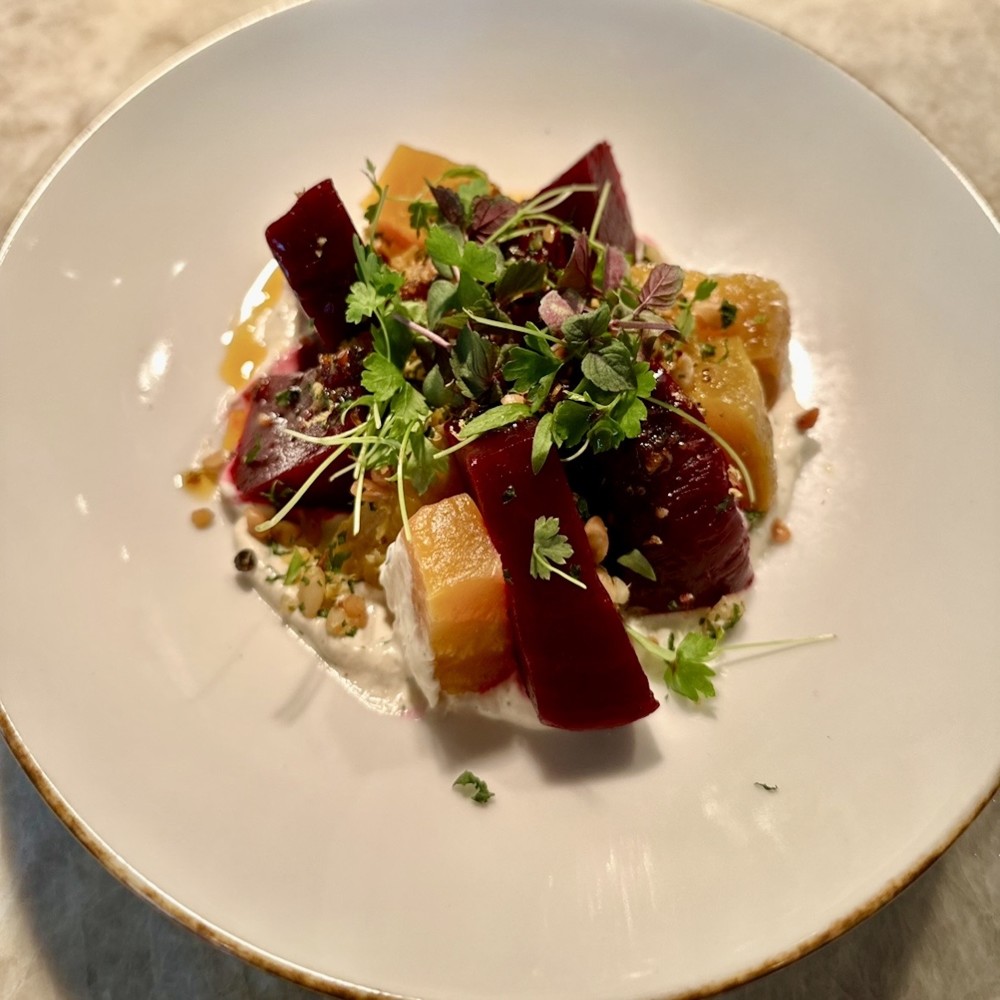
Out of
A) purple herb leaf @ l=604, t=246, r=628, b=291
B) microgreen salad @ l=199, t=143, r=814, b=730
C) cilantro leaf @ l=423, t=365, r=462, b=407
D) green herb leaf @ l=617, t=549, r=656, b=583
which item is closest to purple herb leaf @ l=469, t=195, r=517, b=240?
microgreen salad @ l=199, t=143, r=814, b=730

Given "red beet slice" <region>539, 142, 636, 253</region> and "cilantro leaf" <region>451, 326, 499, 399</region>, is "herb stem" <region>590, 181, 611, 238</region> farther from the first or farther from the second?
"cilantro leaf" <region>451, 326, 499, 399</region>

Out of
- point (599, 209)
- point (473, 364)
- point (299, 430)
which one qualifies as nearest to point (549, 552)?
point (473, 364)

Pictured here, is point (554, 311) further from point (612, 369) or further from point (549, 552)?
point (549, 552)

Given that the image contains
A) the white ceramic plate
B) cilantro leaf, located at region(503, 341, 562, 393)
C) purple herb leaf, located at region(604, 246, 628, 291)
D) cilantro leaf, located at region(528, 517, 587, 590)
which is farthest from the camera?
purple herb leaf, located at region(604, 246, 628, 291)

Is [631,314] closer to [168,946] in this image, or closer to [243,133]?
[243,133]

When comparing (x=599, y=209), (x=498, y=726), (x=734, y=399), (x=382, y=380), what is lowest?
(x=498, y=726)
